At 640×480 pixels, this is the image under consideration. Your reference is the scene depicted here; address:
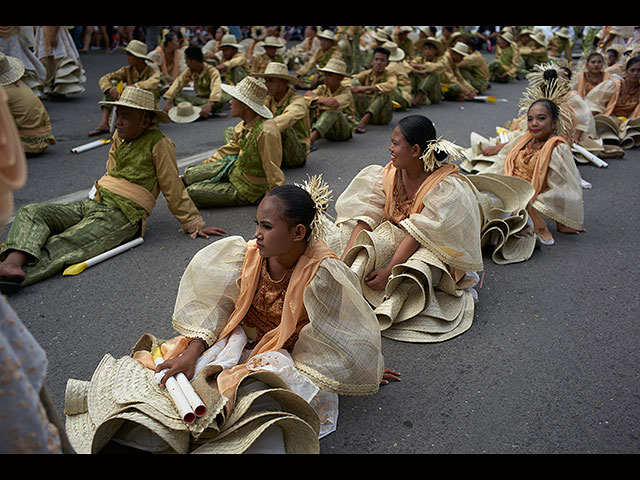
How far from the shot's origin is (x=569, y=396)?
112 inches

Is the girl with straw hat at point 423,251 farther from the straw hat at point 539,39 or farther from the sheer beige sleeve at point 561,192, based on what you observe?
the straw hat at point 539,39

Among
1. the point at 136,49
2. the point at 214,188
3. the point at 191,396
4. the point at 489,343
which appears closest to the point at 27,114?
the point at 136,49

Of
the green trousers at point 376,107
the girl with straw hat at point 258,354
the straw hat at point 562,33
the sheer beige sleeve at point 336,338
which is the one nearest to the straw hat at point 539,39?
the straw hat at point 562,33

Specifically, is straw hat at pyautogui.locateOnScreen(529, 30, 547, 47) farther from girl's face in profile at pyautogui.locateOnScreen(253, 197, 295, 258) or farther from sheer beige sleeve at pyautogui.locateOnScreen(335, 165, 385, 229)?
girl's face in profile at pyautogui.locateOnScreen(253, 197, 295, 258)

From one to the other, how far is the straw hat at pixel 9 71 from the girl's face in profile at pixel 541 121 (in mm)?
4876

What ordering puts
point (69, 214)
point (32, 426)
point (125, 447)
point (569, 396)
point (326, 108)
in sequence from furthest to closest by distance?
point (326, 108)
point (69, 214)
point (569, 396)
point (125, 447)
point (32, 426)

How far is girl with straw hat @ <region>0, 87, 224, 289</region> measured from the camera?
3953 millimetres

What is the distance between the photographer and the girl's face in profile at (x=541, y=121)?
4.63 meters

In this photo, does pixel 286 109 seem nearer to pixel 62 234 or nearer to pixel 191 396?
pixel 62 234

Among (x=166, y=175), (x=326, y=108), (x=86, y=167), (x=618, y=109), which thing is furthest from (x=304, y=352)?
(x=618, y=109)

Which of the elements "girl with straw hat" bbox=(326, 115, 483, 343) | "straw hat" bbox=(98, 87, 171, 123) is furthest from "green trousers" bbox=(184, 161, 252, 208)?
"girl with straw hat" bbox=(326, 115, 483, 343)

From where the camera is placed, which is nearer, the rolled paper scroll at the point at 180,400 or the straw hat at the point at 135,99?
the rolled paper scroll at the point at 180,400

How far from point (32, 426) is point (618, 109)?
821cm
